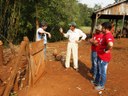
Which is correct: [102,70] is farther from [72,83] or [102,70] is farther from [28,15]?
[28,15]

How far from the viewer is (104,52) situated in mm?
6988

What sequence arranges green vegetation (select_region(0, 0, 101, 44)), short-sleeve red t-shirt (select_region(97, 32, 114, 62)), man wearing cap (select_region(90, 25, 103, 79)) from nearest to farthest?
1. short-sleeve red t-shirt (select_region(97, 32, 114, 62))
2. man wearing cap (select_region(90, 25, 103, 79))
3. green vegetation (select_region(0, 0, 101, 44))

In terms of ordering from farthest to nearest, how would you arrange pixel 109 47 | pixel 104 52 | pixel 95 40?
pixel 95 40 < pixel 104 52 < pixel 109 47

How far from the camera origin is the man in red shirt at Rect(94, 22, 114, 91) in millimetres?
6719

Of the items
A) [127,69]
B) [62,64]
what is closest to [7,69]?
[62,64]

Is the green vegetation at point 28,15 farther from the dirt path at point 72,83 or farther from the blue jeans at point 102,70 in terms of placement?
the blue jeans at point 102,70

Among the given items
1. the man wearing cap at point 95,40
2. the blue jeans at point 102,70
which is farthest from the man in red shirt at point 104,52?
the man wearing cap at point 95,40

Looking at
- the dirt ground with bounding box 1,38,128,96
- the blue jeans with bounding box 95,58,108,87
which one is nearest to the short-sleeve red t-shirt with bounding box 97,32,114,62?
the blue jeans with bounding box 95,58,108,87

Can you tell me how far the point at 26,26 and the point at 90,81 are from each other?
15.9 m

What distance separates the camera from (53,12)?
75.7 feet

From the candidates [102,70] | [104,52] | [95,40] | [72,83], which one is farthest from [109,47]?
[72,83]

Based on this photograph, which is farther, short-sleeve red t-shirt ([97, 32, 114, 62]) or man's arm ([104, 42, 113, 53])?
short-sleeve red t-shirt ([97, 32, 114, 62])

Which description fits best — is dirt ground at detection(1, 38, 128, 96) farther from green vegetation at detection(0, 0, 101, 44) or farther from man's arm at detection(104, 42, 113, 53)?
green vegetation at detection(0, 0, 101, 44)

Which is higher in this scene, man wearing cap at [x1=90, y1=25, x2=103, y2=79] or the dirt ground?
man wearing cap at [x1=90, y1=25, x2=103, y2=79]
